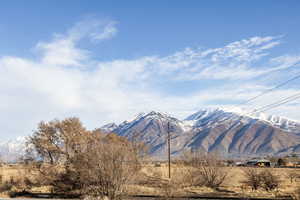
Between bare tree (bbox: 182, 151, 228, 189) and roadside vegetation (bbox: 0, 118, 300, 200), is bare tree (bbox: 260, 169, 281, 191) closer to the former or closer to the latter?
roadside vegetation (bbox: 0, 118, 300, 200)

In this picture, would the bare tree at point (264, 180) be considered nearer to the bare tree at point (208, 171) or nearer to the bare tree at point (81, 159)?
the bare tree at point (208, 171)

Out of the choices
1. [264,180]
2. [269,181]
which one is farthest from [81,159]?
[269,181]

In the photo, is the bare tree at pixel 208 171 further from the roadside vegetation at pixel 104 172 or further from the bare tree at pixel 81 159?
the bare tree at pixel 81 159

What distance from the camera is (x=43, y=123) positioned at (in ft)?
113

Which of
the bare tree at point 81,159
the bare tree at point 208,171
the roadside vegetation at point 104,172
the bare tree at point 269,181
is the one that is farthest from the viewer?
the bare tree at point 208,171

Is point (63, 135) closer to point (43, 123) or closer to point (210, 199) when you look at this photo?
point (43, 123)

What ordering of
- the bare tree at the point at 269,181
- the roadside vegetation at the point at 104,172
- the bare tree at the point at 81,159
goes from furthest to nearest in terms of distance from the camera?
the bare tree at the point at 269,181 < the roadside vegetation at the point at 104,172 < the bare tree at the point at 81,159

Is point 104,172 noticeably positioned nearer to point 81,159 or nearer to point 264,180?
point 81,159

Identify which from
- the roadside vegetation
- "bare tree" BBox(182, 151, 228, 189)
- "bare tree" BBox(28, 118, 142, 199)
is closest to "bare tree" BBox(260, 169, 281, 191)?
the roadside vegetation

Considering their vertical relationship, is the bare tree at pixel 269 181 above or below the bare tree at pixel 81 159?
below

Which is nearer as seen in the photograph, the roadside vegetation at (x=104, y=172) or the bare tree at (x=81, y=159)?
the bare tree at (x=81, y=159)

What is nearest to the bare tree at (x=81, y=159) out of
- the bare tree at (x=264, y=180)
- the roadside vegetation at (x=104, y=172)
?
the roadside vegetation at (x=104, y=172)

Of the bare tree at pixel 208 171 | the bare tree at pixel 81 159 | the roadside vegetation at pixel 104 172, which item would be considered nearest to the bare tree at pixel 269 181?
the roadside vegetation at pixel 104 172

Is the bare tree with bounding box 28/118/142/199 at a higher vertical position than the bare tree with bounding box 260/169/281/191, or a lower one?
higher
